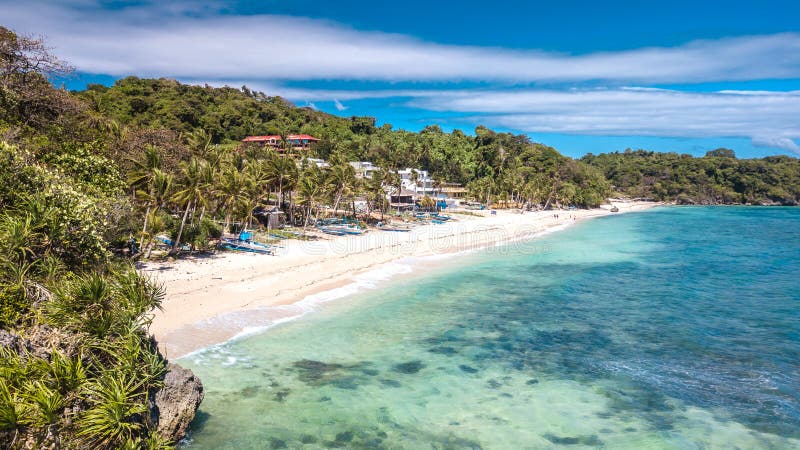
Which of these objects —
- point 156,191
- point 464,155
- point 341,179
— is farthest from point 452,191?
point 156,191

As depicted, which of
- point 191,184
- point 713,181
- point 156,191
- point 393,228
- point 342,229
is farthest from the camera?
point 713,181

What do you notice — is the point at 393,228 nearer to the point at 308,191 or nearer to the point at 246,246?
the point at 308,191

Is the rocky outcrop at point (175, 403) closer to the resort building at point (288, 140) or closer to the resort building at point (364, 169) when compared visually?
the resort building at point (364, 169)

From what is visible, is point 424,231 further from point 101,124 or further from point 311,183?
point 101,124

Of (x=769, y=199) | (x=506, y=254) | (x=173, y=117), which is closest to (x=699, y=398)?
(x=506, y=254)

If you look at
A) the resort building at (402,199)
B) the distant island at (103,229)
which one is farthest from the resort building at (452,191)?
the resort building at (402,199)

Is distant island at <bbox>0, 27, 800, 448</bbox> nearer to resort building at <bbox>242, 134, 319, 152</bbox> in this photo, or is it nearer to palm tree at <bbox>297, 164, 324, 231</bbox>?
palm tree at <bbox>297, 164, 324, 231</bbox>

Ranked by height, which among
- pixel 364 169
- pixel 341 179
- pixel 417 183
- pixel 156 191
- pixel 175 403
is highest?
pixel 364 169
